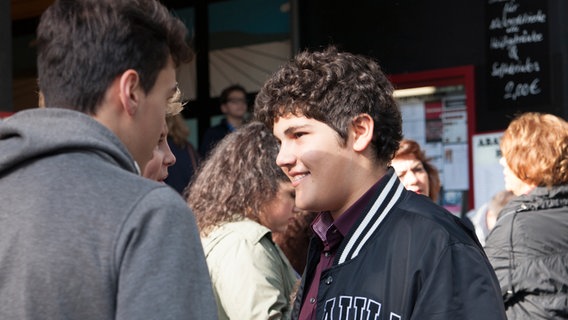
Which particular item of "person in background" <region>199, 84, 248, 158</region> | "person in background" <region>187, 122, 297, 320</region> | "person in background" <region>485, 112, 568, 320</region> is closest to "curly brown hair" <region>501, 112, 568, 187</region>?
"person in background" <region>485, 112, 568, 320</region>

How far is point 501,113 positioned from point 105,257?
6161 millimetres

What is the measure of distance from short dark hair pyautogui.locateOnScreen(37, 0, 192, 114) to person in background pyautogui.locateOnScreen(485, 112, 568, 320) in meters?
2.96

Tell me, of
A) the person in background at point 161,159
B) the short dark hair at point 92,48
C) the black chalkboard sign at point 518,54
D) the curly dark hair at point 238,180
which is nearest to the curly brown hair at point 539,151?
the curly dark hair at point 238,180

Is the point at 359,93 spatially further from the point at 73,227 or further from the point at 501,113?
the point at 501,113

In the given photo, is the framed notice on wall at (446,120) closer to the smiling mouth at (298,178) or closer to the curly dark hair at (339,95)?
the curly dark hair at (339,95)

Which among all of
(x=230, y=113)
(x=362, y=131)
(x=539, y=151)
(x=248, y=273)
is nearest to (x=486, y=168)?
(x=230, y=113)

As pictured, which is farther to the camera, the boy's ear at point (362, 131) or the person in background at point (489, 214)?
the person in background at point (489, 214)

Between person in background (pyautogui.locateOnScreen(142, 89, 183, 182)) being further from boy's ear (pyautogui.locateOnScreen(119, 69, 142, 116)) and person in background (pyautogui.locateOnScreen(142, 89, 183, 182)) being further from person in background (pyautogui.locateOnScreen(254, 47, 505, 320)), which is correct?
boy's ear (pyautogui.locateOnScreen(119, 69, 142, 116))

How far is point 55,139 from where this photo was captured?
165 cm

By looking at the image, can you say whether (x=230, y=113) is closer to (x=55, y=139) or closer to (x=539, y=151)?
(x=539, y=151)

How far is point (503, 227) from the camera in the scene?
4.42 metres

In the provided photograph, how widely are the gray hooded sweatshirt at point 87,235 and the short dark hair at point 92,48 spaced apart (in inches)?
2.3

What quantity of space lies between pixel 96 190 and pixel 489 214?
5290 millimetres

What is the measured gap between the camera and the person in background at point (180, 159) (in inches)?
276
